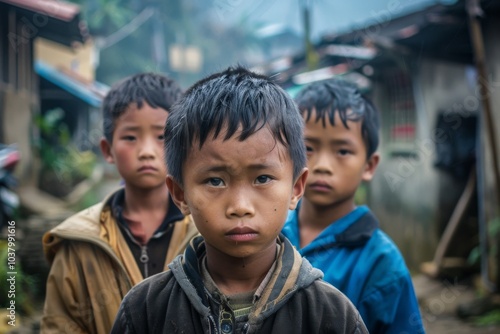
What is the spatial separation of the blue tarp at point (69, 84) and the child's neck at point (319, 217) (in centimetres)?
995

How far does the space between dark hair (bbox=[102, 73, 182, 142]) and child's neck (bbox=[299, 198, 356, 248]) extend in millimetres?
692

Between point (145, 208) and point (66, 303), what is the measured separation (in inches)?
17.7

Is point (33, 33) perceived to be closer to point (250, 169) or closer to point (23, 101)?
point (23, 101)

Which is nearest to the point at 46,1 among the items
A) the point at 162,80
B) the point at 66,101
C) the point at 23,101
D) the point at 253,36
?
the point at 23,101

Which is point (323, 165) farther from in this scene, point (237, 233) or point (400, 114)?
point (400, 114)

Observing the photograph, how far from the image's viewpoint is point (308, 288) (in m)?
1.33

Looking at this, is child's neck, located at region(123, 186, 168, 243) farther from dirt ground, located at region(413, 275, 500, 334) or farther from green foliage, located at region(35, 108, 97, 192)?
green foliage, located at region(35, 108, 97, 192)

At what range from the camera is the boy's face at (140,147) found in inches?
80.2

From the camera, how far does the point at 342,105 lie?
209 cm

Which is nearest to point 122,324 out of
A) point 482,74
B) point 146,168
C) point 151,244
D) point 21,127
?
point 151,244

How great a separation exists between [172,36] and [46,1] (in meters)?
12.1

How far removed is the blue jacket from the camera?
179 cm

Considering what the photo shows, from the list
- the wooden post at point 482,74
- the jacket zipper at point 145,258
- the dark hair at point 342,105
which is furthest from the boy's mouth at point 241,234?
the wooden post at point 482,74

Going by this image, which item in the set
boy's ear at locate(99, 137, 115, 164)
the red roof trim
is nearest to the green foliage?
the red roof trim
